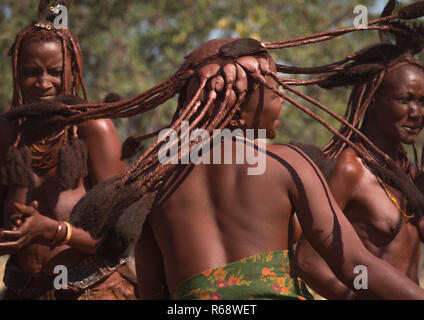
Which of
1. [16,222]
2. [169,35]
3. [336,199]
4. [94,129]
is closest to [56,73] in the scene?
[94,129]

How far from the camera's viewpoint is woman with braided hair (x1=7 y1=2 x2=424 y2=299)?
Answer: 8.20ft

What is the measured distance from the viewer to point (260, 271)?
98.8 inches

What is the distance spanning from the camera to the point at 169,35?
520 inches

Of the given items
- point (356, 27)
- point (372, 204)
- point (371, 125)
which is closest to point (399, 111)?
point (371, 125)

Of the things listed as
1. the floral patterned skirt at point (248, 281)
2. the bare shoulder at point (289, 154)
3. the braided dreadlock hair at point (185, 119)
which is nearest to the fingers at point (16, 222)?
the braided dreadlock hair at point (185, 119)

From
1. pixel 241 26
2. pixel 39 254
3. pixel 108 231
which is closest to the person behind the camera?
pixel 108 231

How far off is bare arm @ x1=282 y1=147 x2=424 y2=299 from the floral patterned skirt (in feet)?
0.55

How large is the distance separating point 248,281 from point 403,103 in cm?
221

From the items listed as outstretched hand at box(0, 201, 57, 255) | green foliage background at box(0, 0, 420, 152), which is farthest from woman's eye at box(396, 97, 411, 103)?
green foliage background at box(0, 0, 420, 152)

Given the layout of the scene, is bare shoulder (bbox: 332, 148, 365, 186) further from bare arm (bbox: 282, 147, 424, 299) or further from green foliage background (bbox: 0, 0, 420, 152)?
green foliage background (bbox: 0, 0, 420, 152)

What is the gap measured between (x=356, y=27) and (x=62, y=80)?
201cm

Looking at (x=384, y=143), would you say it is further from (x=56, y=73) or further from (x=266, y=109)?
(x=56, y=73)

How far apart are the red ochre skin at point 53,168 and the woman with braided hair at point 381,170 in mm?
1307
